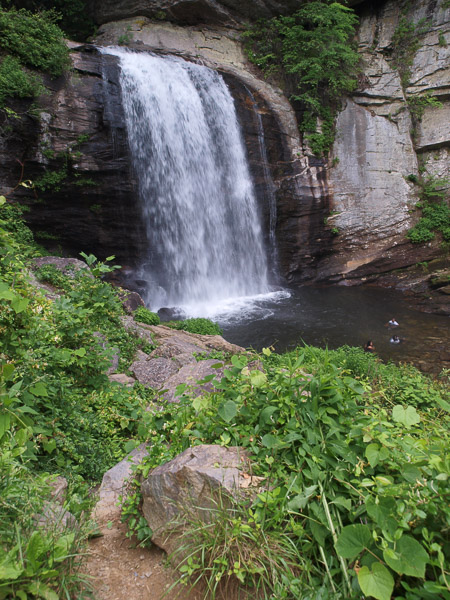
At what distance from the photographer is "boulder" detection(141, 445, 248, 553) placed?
1728mm

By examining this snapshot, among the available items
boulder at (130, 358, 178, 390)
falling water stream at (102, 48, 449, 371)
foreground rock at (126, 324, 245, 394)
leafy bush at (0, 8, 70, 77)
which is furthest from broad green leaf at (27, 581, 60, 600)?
leafy bush at (0, 8, 70, 77)

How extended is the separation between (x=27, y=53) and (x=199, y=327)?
30.4 feet

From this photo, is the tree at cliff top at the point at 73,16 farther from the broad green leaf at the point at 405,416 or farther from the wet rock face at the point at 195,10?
the broad green leaf at the point at 405,416

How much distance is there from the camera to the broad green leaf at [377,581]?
1123 millimetres

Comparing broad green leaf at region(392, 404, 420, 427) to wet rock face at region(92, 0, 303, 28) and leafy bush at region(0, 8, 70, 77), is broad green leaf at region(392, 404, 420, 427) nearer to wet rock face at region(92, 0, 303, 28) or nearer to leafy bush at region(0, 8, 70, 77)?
leafy bush at region(0, 8, 70, 77)

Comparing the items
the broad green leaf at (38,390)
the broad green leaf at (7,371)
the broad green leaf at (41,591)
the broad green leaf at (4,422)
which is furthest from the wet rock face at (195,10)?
the broad green leaf at (41,591)

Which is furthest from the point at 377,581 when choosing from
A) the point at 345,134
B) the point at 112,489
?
the point at 345,134

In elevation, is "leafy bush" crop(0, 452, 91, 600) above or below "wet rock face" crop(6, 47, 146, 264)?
below

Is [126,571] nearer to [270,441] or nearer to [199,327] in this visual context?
[270,441]

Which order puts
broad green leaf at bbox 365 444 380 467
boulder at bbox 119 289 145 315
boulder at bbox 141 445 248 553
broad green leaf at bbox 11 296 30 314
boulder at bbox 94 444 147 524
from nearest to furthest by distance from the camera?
1. broad green leaf at bbox 365 444 380 467
2. boulder at bbox 141 445 248 553
3. broad green leaf at bbox 11 296 30 314
4. boulder at bbox 94 444 147 524
5. boulder at bbox 119 289 145 315

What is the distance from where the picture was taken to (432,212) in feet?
52.0

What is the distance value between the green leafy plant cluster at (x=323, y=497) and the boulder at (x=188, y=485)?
0.08 m

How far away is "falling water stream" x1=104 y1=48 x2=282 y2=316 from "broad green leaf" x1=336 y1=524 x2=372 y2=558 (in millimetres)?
11181

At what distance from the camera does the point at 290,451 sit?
1.81m
